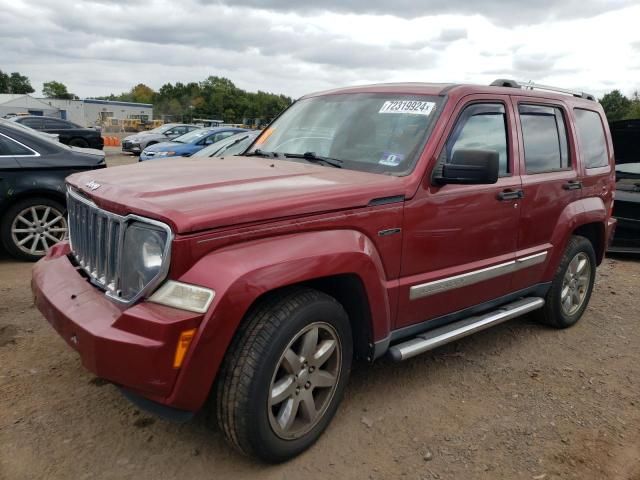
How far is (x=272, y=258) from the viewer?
2.43m

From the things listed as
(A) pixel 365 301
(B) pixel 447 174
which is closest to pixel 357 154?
(B) pixel 447 174

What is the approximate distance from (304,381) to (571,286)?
3.05 m

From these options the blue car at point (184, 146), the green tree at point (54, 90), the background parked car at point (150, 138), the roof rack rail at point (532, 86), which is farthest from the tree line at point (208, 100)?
the roof rack rail at point (532, 86)

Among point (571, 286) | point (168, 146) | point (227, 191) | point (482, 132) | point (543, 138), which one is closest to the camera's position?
point (227, 191)

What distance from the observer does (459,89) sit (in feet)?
11.5

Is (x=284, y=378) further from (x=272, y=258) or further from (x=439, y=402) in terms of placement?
(x=439, y=402)

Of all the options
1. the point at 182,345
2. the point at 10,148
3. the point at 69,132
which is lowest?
the point at 182,345

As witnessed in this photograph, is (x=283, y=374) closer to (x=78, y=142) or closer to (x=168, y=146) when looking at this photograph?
(x=168, y=146)

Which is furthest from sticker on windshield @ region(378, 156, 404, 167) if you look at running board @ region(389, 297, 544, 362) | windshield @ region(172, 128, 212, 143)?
windshield @ region(172, 128, 212, 143)

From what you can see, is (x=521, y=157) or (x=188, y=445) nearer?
(x=188, y=445)

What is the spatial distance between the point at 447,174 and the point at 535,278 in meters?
1.58

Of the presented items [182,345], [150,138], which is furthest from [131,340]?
[150,138]

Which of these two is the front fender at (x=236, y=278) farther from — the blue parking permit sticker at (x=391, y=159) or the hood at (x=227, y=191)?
the blue parking permit sticker at (x=391, y=159)

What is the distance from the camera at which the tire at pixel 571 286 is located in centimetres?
452
